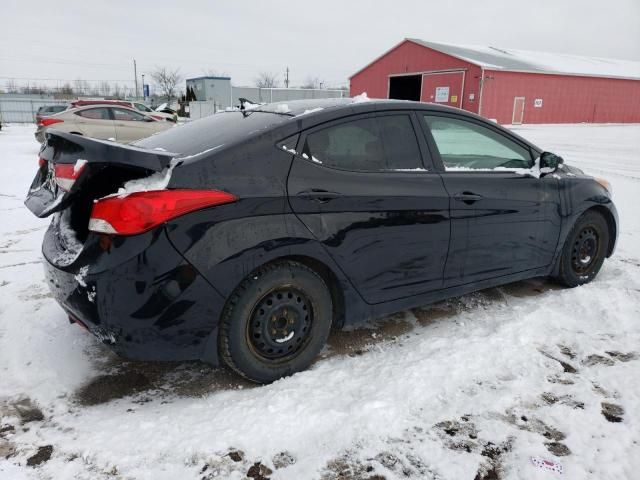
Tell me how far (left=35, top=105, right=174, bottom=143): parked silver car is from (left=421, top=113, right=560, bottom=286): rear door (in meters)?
11.7

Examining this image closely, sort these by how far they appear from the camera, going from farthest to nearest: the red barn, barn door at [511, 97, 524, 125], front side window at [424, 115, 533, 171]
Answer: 1. barn door at [511, 97, 524, 125]
2. the red barn
3. front side window at [424, 115, 533, 171]

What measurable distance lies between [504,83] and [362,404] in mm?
30055

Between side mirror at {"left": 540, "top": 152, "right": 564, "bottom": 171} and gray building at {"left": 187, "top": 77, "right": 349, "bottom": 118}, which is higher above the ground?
gray building at {"left": 187, "top": 77, "right": 349, "bottom": 118}

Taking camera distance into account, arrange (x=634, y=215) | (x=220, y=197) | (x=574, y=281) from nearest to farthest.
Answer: (x=220, y=197), (x=574, y=281), (x=634, y=215)

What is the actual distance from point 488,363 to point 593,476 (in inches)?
37.0

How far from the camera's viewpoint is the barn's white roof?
29859 millimetres

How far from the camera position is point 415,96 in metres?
33.6

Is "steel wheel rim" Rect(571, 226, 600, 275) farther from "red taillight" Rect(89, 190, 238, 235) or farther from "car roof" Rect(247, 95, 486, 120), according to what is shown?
"red taillight" Rect(89, 190, 238, 235)

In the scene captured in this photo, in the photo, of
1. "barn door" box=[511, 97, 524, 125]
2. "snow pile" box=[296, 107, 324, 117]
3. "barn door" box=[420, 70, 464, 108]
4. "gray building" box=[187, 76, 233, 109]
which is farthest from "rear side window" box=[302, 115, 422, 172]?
"gray building" box=[187, 76, 233, 109]

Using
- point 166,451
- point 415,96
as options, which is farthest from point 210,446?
point 415,96

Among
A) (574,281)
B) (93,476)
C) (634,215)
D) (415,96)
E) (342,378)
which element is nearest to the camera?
(93,476)

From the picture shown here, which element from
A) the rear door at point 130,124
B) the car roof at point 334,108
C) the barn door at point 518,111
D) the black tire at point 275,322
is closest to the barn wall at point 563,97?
the barn door at point 518,111

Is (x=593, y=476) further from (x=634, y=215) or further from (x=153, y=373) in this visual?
(x=634, y=215)

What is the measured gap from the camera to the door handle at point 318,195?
2.67 m
